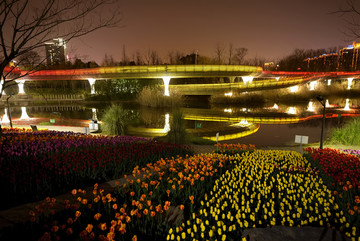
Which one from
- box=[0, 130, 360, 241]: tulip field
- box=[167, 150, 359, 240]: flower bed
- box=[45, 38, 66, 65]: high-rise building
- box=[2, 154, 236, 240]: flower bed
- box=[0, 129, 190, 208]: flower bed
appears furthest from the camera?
box=[45, 38, 66, 65]: high-rise building

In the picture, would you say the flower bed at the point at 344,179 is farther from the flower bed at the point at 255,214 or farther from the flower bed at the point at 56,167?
the flower bed at the point at 56,167

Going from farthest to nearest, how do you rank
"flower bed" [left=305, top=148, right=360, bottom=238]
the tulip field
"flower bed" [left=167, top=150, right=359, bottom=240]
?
1. "flower bed" [left=305, top=148, right=360, bottom=238]
2. "flower bed" [left=167, top=150, right=359, bottom=240]
3. the tulip field

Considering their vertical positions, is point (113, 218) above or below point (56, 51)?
below

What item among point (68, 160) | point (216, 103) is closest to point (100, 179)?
point (68, 160)

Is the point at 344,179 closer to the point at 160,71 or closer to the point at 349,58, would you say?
the point at 160,71

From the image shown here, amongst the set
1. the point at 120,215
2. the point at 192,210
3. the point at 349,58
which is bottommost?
the point at 192,210

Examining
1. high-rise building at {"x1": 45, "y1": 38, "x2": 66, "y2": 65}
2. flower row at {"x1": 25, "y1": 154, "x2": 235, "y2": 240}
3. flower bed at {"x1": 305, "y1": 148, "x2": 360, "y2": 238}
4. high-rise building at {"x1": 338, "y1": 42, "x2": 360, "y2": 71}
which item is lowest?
flower bed at {"x1": 305, "y1": 148, "x2": 360, "y2": 238}

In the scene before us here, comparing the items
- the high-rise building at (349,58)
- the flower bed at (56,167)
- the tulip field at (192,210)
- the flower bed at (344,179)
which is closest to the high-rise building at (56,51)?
the flower bed at (56,167)

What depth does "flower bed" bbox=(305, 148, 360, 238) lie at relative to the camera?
15.0 ft

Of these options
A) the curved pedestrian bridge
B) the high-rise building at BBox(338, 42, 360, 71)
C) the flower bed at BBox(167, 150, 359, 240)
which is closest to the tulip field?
the flower bed at BBox(167, 150, 359, 240)

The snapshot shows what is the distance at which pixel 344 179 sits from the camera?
634 cm

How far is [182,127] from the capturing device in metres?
13.3

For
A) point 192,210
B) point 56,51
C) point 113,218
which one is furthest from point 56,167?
point 56,51

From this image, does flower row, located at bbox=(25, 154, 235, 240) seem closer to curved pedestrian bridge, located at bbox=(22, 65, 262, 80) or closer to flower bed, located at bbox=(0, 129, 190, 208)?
flower bed, located at bbox=(0, 129, 190, 208)
